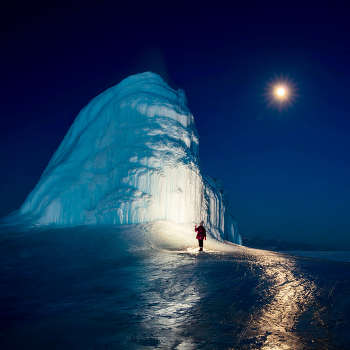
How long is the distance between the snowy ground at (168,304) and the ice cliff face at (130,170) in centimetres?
812

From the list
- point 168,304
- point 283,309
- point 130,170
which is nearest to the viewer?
point 283,309

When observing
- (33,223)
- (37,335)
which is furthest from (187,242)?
(37,335)

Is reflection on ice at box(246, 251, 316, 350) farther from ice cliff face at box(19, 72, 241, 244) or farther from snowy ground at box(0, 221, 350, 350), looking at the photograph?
ice cliff face at box(19, 72, 241, 244)

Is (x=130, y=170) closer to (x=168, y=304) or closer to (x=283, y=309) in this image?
(x=168, y=304)

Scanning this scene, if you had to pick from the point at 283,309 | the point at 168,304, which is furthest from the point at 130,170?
the point at 283,309

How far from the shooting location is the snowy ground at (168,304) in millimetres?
4211

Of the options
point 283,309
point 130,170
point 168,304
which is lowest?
point 168,304

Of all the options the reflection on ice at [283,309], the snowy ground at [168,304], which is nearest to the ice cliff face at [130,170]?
the snowy ground at [168,304]

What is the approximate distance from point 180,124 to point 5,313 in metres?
20.7

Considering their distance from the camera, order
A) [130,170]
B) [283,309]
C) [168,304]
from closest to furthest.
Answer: [283,309] < [168,304] < [130,170]

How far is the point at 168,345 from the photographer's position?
157 inches

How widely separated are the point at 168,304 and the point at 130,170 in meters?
15.1

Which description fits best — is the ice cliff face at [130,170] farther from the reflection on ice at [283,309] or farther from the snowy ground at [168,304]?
the reflection on ice at [283,309]

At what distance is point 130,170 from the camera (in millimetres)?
20328
